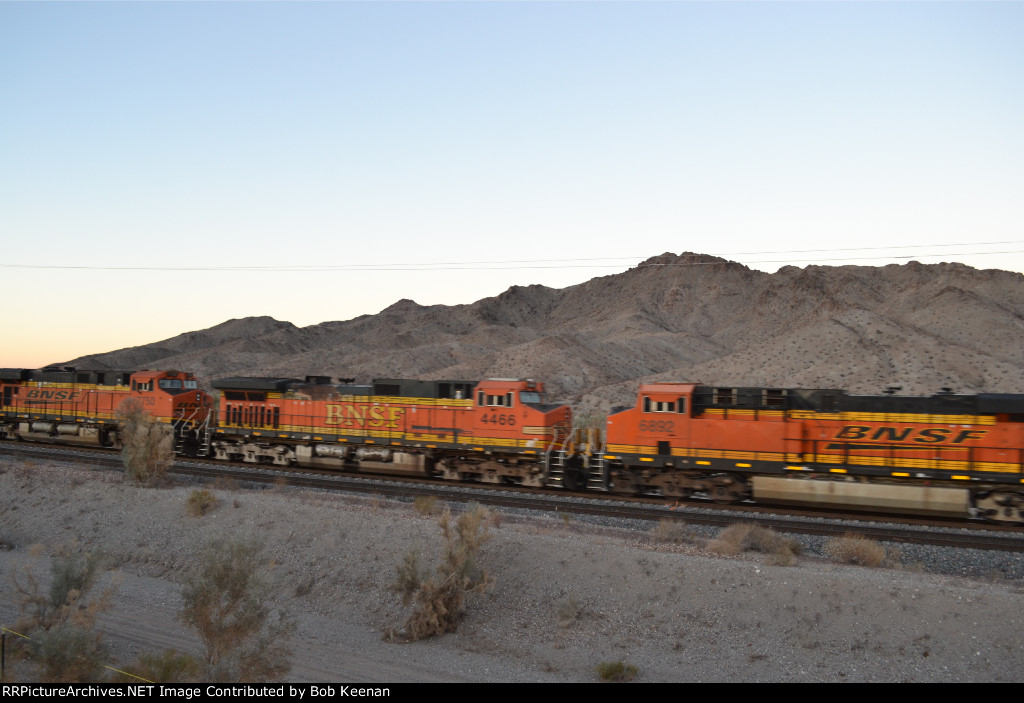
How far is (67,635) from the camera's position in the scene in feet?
25.5

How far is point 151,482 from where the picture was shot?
790 inches

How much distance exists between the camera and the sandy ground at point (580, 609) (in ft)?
32.8

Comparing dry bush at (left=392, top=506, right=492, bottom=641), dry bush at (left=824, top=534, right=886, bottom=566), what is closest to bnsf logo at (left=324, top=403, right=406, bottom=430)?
dry bush at (left=392, top=506, right=492, bottom=641)

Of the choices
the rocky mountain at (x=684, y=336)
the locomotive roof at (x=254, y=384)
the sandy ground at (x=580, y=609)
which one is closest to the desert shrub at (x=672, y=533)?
the sandy ground at (x=580, y=609)

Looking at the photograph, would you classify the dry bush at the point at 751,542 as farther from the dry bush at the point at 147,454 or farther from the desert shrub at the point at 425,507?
the dry bush at the point at 147,454

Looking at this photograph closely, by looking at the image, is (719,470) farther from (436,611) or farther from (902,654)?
(436,611)

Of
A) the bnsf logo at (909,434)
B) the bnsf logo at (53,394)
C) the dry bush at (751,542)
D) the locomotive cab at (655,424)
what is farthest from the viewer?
the bnsf logo at (53,394)

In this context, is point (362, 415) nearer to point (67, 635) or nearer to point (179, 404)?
point (179, 404)

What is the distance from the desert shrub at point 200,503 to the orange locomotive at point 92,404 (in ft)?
38.7

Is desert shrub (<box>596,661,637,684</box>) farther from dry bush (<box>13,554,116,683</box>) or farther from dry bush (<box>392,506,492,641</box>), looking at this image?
dry bush (<box>13,554,116,683</box>)

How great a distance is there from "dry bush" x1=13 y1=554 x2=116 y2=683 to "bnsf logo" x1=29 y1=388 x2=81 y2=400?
2656 cm
